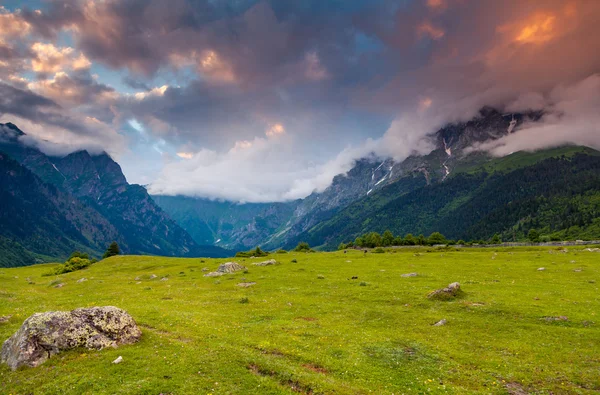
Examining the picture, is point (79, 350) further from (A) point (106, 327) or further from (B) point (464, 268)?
(B) point (464, 268)

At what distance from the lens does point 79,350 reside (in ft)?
61.5

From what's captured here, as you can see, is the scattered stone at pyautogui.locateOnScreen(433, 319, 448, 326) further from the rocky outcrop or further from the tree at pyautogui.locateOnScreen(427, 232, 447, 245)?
the tree at pyautogui.locateOnScreen(427, 232, 447, 245)

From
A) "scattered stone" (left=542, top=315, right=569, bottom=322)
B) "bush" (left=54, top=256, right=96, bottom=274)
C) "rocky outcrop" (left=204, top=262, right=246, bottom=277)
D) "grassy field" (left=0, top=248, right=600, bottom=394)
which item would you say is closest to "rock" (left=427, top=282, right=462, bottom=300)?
"grassy field" (left=0, top=248, right=600, bottom=394)

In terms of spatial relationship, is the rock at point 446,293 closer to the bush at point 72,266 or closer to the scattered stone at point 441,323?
the scattered stone at point 441,323

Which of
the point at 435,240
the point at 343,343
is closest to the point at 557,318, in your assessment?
the point at 343,343

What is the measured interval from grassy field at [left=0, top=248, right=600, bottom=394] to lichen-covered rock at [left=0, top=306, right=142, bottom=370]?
67 cm

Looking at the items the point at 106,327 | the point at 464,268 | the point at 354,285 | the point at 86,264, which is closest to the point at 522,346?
the point at 354,285

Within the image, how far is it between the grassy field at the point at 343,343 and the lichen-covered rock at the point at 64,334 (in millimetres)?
670

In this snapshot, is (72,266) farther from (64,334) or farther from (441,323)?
(441,323)

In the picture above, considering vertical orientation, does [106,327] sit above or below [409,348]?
above

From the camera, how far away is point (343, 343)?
74.7 feet

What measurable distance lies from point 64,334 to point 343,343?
1931cm

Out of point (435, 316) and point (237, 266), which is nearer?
point (435, 316)

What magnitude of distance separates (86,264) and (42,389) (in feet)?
330
